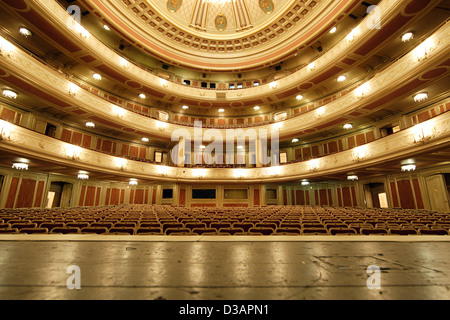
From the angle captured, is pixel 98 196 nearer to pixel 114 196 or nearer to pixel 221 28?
pixel 114 196

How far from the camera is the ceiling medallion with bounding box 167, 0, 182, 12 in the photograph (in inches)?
698

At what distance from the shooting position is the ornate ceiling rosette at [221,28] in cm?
1510

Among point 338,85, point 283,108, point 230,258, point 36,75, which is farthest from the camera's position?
point 283,108

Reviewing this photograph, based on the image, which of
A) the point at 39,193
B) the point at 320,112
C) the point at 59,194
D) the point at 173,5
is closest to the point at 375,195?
the point at 320,112

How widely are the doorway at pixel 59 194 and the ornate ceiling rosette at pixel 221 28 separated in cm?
A: 1139

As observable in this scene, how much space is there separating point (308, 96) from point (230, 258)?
59.0 feet

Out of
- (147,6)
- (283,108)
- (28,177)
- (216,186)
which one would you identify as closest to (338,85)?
(283,108)

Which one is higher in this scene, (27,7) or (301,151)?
(27,7)

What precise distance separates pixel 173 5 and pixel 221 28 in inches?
185

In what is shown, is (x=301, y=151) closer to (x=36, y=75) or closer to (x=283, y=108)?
(x=283, y=108)

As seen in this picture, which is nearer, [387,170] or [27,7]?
[27,7]

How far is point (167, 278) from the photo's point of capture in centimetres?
89

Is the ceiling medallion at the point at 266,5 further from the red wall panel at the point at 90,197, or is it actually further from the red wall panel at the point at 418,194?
the red wall panel at the point at 90,197

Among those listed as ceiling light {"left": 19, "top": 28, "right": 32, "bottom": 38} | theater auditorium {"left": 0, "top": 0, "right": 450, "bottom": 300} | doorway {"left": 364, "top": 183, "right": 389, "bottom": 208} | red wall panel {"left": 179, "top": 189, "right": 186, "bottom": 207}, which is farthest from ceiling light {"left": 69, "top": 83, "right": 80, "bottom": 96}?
doorway {"left": 364, "top": 183, "right": 389, "bottom": 208}
